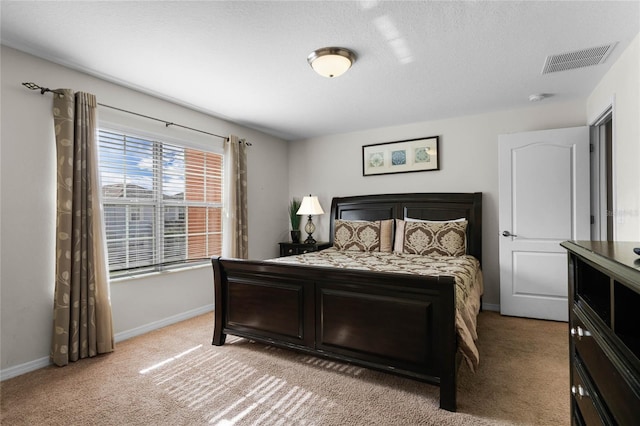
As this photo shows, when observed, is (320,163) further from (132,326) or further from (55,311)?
(55,311)

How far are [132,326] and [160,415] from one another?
1.53 metres

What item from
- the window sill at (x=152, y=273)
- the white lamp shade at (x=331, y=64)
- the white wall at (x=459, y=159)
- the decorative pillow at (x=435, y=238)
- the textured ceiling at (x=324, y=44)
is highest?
the textured ceiling at (x=324, y=44)

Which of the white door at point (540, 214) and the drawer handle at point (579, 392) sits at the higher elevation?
the white door at point (540, 214)

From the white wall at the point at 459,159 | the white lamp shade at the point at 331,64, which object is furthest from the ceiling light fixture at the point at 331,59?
the white wall at the point at 459,159

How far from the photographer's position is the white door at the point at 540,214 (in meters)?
3.36

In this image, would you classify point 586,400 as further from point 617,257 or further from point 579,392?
point 617,257

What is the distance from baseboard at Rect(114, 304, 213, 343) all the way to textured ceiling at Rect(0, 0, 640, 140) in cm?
215

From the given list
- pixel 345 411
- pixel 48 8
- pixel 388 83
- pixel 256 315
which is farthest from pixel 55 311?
pixel 388 83

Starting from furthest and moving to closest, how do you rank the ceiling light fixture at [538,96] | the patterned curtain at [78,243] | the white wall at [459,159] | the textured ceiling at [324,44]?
the white wall at [459,159] → the ceiling light fixture at [538,96] → the patterned curtain at [78,243] → the textured ceiling at [324,44]

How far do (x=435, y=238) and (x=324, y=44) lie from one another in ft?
7.86

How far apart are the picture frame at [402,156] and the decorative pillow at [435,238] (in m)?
0.88

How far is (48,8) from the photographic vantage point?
6.30ft

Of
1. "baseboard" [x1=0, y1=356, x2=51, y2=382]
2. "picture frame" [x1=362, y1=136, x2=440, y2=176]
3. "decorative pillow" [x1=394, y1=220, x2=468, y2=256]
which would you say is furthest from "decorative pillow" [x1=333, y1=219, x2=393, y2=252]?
"baseboard" [x1=0, y1=356, x2=51, y2=382]

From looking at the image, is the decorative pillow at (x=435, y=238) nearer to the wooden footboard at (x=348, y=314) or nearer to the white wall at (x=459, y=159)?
the white wall at (x=459, y=159)
